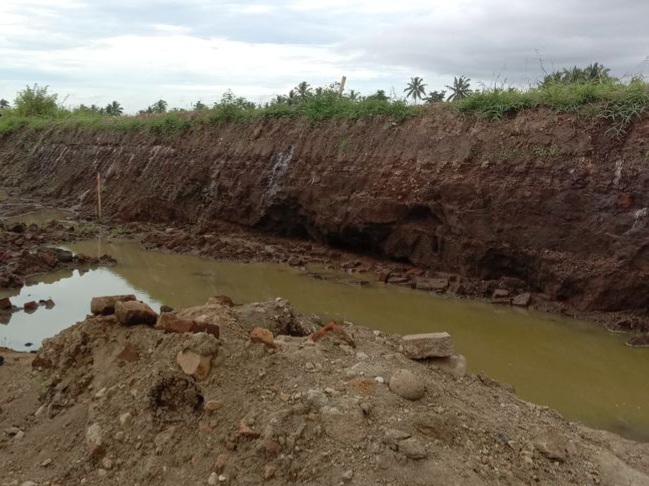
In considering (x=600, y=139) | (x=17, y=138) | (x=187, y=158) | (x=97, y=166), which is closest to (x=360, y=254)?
(x=600, y=139)

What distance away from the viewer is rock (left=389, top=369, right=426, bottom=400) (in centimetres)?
400

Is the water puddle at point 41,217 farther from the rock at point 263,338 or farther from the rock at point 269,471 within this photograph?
the rock at point 269,471

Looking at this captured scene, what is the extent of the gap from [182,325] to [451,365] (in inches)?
81.9

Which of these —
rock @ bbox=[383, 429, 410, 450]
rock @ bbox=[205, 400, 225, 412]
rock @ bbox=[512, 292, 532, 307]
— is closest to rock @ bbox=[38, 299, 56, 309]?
rock @ bbox=[205, 400, 225, 412]

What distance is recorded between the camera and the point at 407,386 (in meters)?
4.02

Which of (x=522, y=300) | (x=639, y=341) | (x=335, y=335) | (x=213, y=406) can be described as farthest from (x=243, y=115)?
Answer: (x=213, y=406)

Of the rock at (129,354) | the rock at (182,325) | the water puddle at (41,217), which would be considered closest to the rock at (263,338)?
the rock at (182,325)

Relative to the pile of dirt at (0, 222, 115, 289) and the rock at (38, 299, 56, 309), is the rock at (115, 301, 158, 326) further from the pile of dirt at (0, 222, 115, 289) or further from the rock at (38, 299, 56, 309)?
the pile of dirt at (0, 222, 115, 289)

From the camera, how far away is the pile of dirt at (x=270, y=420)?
3.61 meters

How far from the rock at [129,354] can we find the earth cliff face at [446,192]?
7412 mm

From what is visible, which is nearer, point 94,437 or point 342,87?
point 94,437

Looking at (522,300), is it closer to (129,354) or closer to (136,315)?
(136,315)

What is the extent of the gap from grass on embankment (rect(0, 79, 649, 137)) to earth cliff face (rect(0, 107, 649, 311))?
20cm

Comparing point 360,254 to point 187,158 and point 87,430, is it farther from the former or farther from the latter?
point 87,430
